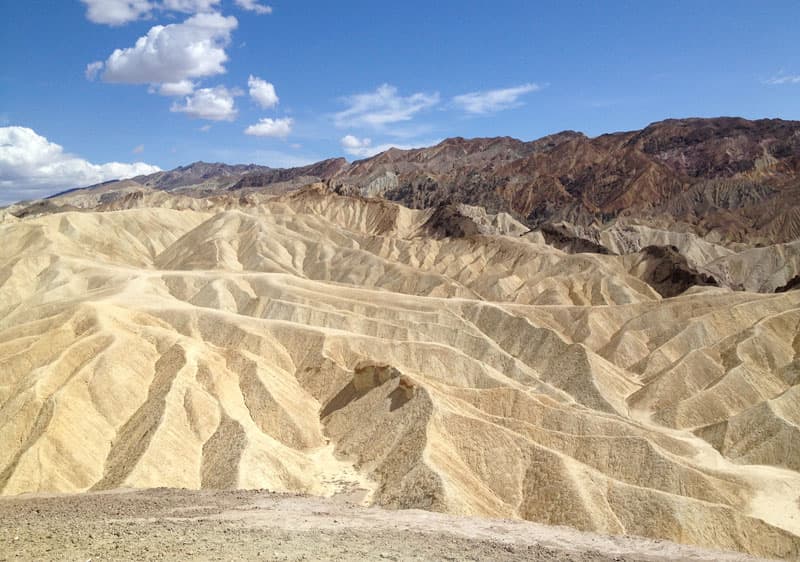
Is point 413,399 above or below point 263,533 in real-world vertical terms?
below

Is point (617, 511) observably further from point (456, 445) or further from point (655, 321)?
point (655, 321)

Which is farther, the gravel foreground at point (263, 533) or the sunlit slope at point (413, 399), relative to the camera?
the sunlit slope at point (413, 399)

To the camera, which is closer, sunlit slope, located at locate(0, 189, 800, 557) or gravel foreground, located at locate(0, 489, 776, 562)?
gravel foreground, located at locate(0, 489, 776, 562)

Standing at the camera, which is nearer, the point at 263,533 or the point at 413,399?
the point at 263,533
